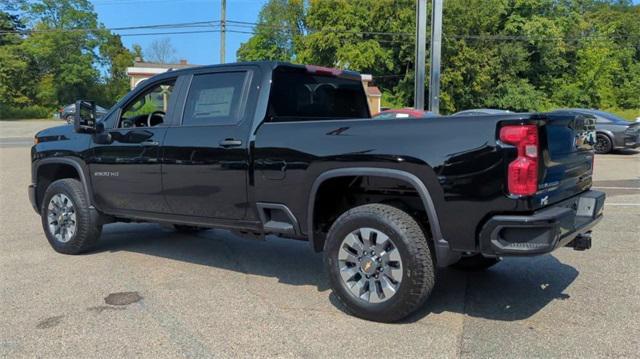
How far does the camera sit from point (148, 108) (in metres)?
6.12

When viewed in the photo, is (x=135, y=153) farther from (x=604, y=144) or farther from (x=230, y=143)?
(x=604, y=144)

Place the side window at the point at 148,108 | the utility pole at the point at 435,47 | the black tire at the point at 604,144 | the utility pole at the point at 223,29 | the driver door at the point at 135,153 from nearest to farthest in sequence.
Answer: the driver door at the point at 135,153
the side window at the point at 148,108
the black tire at the point at 604,144
the utility pole at the point at 435,47
the utility pole at the point at 223,29

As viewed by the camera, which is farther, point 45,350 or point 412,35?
point 412,35

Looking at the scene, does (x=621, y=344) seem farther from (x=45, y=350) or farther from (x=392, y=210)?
(x=45, y=350)

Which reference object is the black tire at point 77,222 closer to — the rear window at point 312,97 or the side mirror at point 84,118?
the side mirror at point 84,118

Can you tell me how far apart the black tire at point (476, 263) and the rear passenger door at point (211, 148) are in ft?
7.28

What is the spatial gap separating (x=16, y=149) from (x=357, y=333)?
2049 cm

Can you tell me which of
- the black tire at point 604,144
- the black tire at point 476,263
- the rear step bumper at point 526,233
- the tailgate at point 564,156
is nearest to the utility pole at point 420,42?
the black tire at point 604,144

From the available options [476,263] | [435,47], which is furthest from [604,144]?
[476,263]

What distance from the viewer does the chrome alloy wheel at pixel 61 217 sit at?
632 cm

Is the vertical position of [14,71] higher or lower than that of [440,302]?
higher

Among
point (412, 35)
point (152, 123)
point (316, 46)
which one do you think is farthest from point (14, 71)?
point (152, 123)

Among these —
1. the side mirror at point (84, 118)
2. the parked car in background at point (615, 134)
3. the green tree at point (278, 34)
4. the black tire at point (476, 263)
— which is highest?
the green tree at point (278, 34)

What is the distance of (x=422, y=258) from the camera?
13.4 feet
